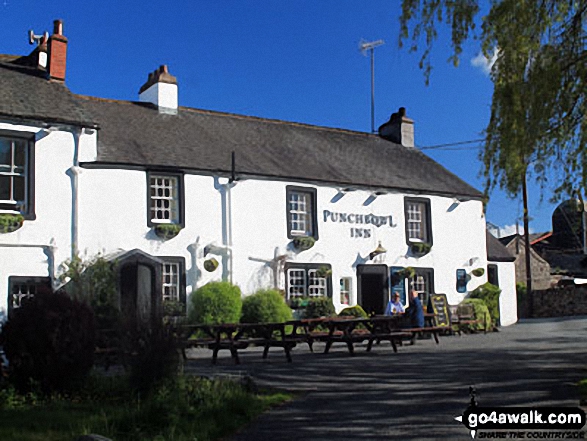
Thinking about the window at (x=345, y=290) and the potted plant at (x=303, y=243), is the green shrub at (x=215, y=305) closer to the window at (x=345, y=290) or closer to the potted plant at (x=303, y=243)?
the potted plant at (x=303, y=243)

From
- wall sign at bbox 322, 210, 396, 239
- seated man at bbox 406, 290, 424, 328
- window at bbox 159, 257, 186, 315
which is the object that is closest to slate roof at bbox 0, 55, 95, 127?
window at bbox 159, 257, 186, 315

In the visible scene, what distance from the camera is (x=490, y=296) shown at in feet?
87.1

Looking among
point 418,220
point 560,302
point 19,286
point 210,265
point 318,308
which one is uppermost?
A: point 418,220

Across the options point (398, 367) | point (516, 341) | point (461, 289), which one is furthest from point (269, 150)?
point (398, 367)

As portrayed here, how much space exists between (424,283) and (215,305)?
8.67 m

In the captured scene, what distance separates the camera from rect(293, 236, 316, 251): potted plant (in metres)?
23.0

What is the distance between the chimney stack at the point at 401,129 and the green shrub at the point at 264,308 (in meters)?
11.2

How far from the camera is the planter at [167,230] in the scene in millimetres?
20625

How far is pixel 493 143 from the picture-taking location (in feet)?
37.6

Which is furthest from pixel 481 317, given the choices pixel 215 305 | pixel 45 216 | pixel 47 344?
pixel 47 344

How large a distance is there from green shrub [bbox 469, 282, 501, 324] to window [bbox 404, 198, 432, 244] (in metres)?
2.67

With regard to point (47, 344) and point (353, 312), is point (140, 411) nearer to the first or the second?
point (47, 344)

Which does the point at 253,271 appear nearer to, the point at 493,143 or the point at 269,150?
the point at 269,150

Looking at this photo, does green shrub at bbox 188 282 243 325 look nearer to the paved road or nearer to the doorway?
the paved road
